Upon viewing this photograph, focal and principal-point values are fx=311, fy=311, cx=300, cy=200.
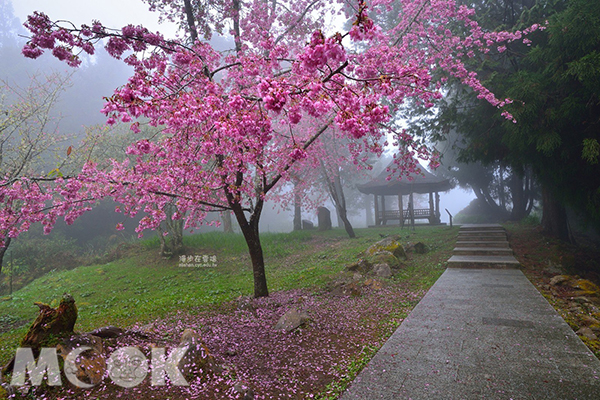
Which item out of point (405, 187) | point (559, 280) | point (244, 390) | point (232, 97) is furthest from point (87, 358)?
point (405, 187)

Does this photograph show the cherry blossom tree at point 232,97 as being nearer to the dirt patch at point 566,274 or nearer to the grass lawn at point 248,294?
the grass lawn at point 248,294

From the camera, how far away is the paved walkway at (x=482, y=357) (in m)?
2.84

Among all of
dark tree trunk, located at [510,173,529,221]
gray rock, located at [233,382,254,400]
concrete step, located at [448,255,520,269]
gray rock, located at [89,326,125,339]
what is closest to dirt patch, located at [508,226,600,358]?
concrete step, located at [448,255,520,269]

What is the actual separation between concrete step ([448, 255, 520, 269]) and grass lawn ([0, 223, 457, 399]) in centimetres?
44

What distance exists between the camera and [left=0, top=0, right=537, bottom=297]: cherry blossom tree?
358 cm

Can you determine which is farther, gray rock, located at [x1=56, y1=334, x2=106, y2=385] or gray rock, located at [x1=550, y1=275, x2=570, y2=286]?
gray rock, located at [x1=550, y1=275, x2=570, y2=286]

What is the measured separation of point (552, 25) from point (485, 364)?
7.95 m

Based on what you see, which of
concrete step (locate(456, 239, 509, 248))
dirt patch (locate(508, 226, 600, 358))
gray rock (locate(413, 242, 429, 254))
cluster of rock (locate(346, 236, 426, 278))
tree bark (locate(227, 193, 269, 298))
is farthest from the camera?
gray rock (locate(413, 242, 429, 254))

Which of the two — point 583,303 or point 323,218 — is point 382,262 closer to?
point 583,303

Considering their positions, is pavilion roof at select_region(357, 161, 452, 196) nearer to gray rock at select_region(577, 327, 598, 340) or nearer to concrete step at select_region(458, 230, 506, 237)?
concrete step at select_region(458, 230, 506, 237)

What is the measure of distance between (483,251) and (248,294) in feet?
24.4

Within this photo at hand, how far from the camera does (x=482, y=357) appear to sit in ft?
11.4

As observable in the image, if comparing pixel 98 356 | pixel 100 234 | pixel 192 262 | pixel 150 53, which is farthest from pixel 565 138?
pixel 100 234

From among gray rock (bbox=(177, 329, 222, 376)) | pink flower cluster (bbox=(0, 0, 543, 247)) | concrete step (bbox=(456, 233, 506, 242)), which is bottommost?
gray rock (bbox=(177, 329, 222, 376))
